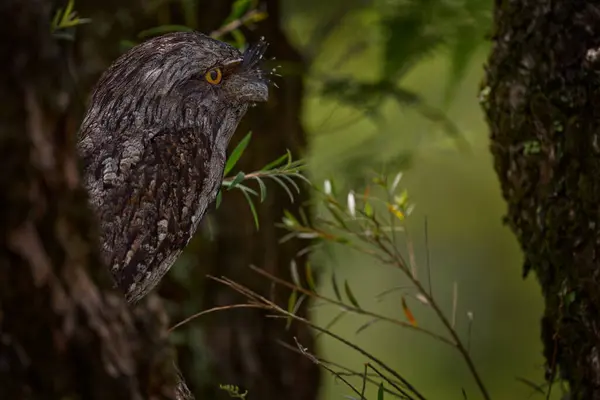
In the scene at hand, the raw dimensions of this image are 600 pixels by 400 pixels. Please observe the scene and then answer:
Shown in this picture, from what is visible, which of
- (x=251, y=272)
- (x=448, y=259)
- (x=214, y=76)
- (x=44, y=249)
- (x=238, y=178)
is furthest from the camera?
(x=448, y=259)

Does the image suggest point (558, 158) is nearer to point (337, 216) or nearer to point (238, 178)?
point (337, 216)

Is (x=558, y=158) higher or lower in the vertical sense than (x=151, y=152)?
higher

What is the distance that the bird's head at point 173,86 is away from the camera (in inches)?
68.2

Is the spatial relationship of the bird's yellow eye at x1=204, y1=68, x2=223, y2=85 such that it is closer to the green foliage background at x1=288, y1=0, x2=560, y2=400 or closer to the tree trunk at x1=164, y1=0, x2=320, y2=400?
the tree trunk at x1=164, y1=0, x2=320, y2=400

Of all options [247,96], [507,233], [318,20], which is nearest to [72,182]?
[247,96]

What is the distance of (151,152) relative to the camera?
1736mm

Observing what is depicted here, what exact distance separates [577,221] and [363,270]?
5.72 m

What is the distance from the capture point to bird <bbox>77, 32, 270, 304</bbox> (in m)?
1.69

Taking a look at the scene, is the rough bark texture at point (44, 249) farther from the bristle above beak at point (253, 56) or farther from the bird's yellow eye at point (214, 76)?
the bristle above beak at point (253, 56)

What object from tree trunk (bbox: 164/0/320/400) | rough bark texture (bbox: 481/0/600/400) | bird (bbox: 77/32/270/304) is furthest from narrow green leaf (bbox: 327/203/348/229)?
tree trunk (bbox: 164/0/320/400)

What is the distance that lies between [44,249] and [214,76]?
0.86 meters

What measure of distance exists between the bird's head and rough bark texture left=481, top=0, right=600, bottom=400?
1.86 ft

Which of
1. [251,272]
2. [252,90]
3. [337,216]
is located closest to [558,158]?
[337,216]

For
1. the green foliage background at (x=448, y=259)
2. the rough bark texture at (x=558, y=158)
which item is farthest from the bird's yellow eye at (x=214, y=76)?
the green foliage background at (x=448, y=259)
